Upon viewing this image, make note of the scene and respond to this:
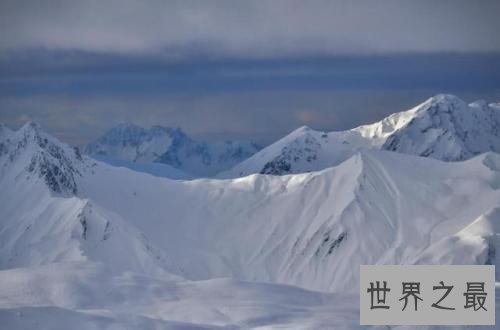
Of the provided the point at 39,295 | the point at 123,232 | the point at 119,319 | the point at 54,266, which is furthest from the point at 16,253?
the point at 119,319

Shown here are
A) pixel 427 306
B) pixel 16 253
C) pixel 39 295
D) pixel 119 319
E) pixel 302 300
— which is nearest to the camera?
pixel 427 306

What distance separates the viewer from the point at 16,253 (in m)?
198

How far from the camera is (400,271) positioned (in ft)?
207

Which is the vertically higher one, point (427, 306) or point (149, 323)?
point (427, 306)

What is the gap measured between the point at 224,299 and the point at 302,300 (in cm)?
1180

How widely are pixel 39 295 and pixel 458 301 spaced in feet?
188

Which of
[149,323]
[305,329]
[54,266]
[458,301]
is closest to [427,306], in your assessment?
[458,301]

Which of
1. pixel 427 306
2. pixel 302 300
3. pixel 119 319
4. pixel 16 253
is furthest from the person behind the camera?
pixel 16 253

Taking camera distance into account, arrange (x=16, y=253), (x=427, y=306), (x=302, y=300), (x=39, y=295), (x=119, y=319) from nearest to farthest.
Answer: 1. (x=427, y=306)
2. (x=119, y=319)
3. (x=39, y=295)
4. (x=302, y=300)
5. (x=16, y=253)

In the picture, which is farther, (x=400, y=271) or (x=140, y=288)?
(x=140, y=288)

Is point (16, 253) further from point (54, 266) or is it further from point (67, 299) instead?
point (67, 299)

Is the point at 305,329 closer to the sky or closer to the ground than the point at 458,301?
closer to the ground

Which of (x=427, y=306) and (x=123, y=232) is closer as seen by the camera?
(x=427, y=306)

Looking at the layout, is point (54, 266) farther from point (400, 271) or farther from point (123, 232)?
point (123, 232)
